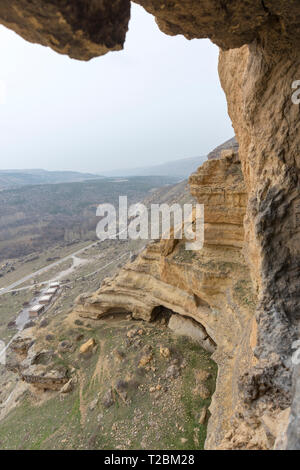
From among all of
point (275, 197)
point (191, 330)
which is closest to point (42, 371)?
point (191, 330)

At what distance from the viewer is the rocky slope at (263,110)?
3.65 m

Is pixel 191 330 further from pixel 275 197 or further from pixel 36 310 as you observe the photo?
pixel 36 310

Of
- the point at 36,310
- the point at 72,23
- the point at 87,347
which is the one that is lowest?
the point at 36,310

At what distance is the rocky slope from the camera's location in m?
3.65

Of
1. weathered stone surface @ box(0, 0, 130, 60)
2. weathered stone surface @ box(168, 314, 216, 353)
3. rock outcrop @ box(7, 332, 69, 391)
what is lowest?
rock outcrop @ box(7, 332, 69, 391)

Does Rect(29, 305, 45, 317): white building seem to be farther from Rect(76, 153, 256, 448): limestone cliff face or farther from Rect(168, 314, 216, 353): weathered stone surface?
Rect(168, 314, 216, 353): weathered stone surface

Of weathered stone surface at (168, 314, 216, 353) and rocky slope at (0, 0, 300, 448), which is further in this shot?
weathered stone surface at (168, 314, 216, 353)

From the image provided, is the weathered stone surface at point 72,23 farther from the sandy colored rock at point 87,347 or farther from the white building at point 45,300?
the white building at point 45,300

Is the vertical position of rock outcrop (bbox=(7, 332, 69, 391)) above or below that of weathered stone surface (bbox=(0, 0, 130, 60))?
below

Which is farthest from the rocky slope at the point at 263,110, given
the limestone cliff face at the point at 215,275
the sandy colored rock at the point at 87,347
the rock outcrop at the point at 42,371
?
the rock outcrop at the point at 42,371

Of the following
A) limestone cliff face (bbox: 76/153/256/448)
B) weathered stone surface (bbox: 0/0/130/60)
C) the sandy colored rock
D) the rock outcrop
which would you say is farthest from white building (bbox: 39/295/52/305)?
weathered stone surface (bbox: 0/0/130/60)

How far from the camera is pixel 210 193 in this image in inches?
452

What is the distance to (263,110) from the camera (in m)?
5.75
